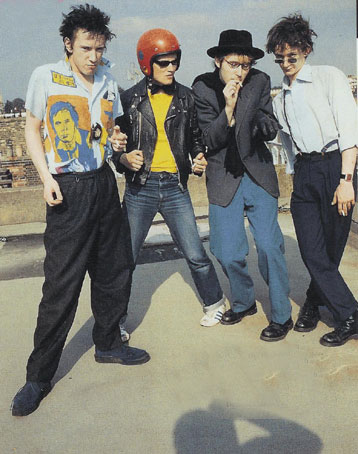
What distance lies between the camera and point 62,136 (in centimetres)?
286

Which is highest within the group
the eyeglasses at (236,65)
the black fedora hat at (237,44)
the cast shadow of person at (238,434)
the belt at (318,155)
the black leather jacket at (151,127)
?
the black fedora hat at (237,44)

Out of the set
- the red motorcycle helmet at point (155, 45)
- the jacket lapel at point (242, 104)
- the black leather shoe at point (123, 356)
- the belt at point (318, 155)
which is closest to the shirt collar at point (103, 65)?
the red motorcycle helmet at point (155, 45)

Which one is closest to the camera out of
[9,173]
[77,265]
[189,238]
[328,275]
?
[77,265]

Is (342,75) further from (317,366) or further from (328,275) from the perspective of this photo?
(317,366)

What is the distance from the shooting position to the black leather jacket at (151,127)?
3.48m

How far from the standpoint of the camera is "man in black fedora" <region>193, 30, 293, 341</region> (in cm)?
345

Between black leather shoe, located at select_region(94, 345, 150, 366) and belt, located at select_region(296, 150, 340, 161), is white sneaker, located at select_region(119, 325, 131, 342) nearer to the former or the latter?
black leather shoe, located at select_region(94, 345, 150, 366)

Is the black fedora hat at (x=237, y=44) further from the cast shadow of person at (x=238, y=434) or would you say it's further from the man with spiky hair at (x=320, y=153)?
the cast shadow of person at (x=238, y=434)

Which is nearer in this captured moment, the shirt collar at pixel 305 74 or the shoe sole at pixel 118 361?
the shirt collar at pixel 305 74

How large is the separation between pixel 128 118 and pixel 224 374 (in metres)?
1.76

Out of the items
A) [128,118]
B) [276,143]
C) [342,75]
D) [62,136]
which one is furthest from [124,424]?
[276,143]

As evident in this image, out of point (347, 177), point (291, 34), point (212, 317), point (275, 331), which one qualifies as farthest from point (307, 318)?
point (291, 34)

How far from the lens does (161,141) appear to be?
355 centimetres

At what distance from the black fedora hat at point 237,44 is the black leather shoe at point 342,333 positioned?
6.00ft
